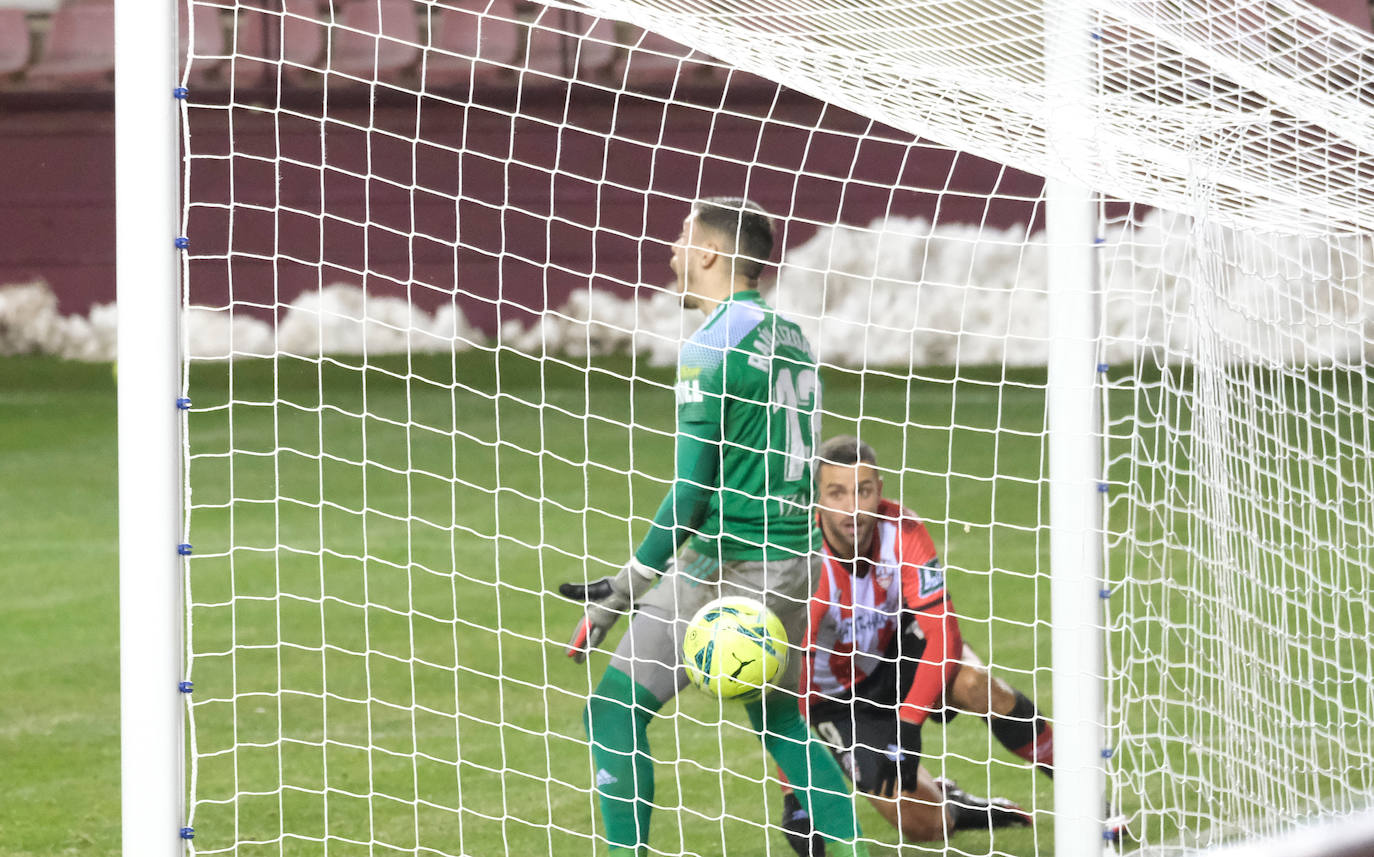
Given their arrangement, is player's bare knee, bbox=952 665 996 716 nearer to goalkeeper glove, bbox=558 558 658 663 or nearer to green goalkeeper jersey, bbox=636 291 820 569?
green goalkeeper jersey, bbox=636 291 820 569

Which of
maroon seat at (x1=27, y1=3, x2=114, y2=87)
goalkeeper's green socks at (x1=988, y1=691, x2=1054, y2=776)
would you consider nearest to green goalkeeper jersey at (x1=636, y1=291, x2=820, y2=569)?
goalkeeper's green socks at (x1=988, y1=691, x2=1054, y2=776)

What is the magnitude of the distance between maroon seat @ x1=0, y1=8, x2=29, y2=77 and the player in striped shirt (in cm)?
1332

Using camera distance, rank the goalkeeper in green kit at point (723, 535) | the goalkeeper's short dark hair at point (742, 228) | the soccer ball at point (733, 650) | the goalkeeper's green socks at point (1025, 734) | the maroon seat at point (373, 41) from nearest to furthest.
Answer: the soccer ball at point (733, 650)
the goalkeeper in green kit at point (723, 535)
the goalkeeper's short dark hair at point (742, 228)
the goalkeeper's green socks at point (1025, 734)
the maroon seat at point (373, 41)

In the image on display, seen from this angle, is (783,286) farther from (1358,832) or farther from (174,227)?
(1358,832)

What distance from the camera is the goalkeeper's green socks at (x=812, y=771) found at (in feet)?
11.7

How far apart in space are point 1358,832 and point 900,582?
3.35 meters

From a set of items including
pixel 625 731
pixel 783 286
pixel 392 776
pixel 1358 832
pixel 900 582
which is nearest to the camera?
pixel 1358 832

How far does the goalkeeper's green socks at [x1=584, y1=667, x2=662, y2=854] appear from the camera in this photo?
349cm

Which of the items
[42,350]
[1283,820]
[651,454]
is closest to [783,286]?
[651,454]

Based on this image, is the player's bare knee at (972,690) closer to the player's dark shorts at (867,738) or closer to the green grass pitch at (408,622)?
the green grass pitch at (408,622)

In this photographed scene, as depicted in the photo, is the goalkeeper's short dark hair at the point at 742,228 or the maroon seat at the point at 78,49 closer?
the goalkeeper's short dark hair at the point at 742,228

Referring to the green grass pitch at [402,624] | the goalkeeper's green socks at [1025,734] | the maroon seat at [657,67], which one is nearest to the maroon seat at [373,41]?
the maroon seat at [657,67]

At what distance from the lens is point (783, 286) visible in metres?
14.1

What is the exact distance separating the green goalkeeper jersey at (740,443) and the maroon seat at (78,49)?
1285 cm
